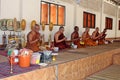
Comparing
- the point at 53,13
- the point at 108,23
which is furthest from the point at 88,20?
the point at 53,13

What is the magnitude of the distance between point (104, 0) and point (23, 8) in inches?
226

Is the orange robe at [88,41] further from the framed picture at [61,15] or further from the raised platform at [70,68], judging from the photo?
the raised platform at [70,68]

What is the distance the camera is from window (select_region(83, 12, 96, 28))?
8.19m

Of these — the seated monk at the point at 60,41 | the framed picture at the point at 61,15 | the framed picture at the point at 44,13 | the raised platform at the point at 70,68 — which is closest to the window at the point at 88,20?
the framed picture at the point at 61,15

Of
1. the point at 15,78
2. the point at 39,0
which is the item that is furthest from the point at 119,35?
the point at 15,78

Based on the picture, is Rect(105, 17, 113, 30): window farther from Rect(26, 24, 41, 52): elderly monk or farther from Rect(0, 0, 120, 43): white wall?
Rect(26, 24, 41, 52): elderly monk

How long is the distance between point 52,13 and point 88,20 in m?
2.79

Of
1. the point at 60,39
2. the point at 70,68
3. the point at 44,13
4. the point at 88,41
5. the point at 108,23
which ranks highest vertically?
the point at 44,13

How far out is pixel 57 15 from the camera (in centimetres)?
645

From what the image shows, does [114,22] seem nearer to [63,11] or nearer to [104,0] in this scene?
[104,0]

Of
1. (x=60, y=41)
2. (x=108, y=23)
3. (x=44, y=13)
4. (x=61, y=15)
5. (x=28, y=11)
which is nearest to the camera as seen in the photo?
(x=28, y=11)

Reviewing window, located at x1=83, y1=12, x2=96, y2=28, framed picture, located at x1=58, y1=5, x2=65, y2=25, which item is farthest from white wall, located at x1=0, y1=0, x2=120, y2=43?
window, located at x1=83, y1=12, x2=96, y2=28

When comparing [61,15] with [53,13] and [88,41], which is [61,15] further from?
[88,41]

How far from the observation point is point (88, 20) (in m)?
8.59
